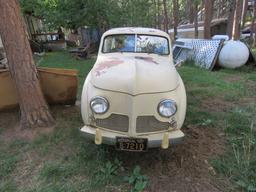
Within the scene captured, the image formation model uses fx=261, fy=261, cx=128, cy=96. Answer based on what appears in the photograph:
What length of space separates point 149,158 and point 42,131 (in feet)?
5.54

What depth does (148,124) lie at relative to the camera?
114 inches

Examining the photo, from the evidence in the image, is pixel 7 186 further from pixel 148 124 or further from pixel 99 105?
pixel 148 124

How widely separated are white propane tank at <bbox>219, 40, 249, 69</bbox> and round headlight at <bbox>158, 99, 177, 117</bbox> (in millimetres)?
6350

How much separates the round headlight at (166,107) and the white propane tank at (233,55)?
635 centimetres

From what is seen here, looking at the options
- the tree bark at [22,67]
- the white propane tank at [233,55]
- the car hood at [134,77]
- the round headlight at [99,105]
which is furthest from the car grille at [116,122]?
the white propane tank at [233,55]

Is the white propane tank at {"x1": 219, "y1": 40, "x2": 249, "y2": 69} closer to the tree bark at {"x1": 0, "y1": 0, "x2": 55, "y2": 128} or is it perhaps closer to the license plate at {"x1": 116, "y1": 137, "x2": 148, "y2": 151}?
the tree bark at {"x1": 0, "y1": 0, "x2": 55, "y2": 128}

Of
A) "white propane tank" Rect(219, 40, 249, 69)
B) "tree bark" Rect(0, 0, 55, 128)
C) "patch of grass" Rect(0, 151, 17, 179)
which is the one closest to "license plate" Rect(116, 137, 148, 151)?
"patch of grass" Rect(0, 151, 17, 179)

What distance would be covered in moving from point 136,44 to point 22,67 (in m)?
1.76

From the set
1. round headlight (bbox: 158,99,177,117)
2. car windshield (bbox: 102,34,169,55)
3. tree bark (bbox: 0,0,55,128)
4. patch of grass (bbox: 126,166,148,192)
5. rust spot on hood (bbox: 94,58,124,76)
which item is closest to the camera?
patch of grass (bbox: 126,166,148,192)

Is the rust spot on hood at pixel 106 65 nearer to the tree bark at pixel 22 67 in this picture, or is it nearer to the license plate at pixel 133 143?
the license plate at pixel 133 143

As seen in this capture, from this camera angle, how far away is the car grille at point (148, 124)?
9.43ft

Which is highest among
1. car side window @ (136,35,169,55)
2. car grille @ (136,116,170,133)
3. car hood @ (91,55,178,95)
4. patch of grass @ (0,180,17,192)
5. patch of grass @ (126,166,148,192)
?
car side window @ (136,35,169,55)

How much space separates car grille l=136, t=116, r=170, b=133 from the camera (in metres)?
2.87

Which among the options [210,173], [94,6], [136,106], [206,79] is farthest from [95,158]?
[94,6]
